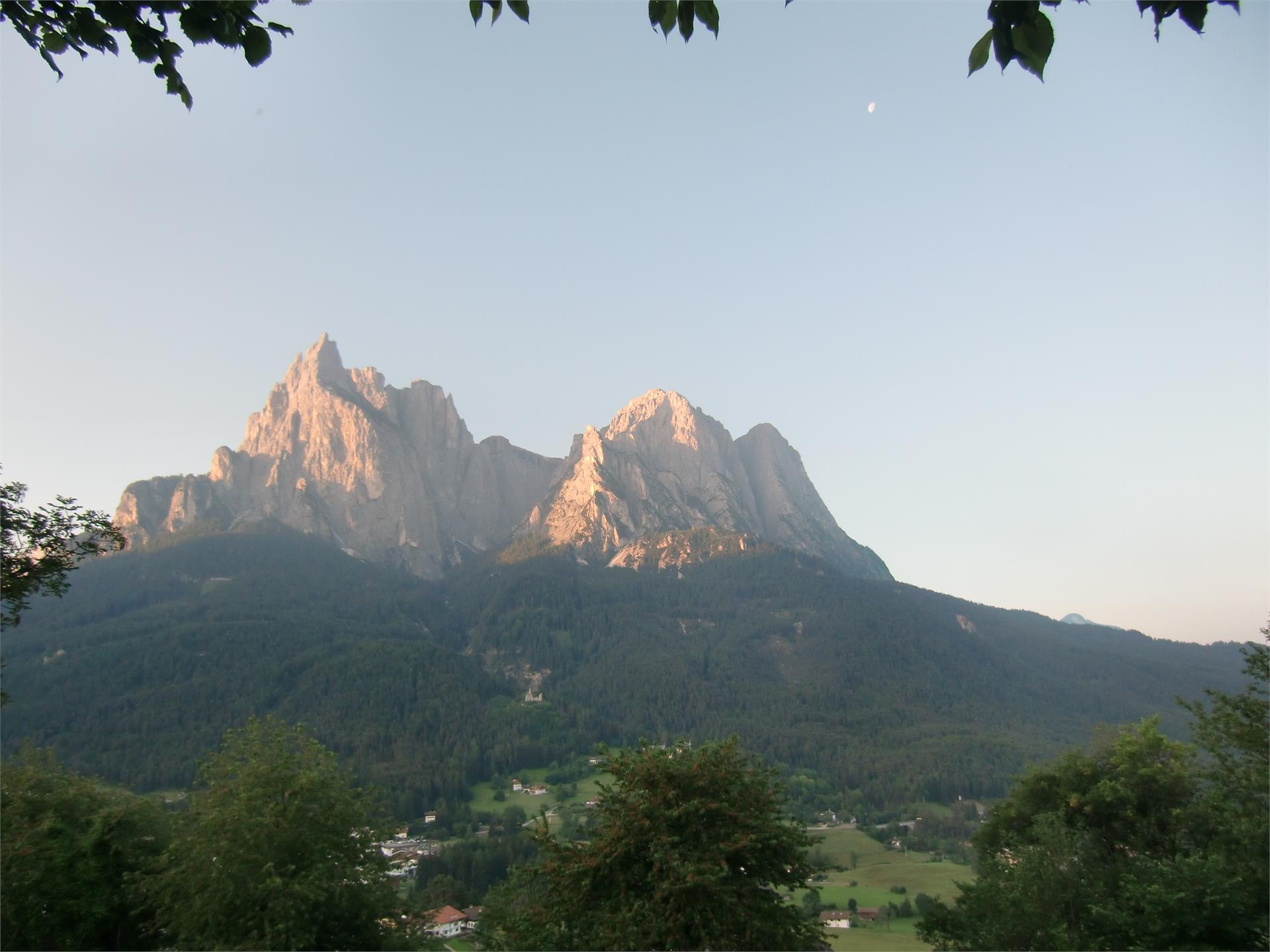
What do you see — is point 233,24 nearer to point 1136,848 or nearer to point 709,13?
point 709,13

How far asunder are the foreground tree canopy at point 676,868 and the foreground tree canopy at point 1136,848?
9667 mm

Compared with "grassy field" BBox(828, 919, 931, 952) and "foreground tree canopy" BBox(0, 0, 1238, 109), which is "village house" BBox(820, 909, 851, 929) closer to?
"grassy field" BBox(828, 919, 931, 952)

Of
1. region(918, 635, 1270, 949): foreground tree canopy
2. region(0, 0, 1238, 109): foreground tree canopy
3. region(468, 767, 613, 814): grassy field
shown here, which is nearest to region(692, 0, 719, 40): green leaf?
region(0, 0, 1238, 109): foreground tree canopy

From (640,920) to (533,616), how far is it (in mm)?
167841

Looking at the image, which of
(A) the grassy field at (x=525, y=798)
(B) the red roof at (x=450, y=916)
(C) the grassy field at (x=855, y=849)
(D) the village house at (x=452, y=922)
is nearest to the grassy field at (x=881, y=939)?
(C) the grassy field at (x=855, y=849)

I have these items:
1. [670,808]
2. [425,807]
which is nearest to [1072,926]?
[670,808]

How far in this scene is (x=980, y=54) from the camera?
4.20 metres

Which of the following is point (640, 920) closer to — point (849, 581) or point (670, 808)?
point (670, 808)

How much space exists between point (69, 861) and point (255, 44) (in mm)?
24262

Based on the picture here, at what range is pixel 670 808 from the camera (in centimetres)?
1791

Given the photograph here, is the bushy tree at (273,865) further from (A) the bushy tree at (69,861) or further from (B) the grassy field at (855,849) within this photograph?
(B) the grassy field at (855,849)

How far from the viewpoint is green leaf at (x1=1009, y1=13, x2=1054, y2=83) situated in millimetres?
3994

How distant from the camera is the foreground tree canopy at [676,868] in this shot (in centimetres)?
1623

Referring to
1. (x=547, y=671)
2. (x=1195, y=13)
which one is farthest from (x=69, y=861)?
(x=547, y=671)
